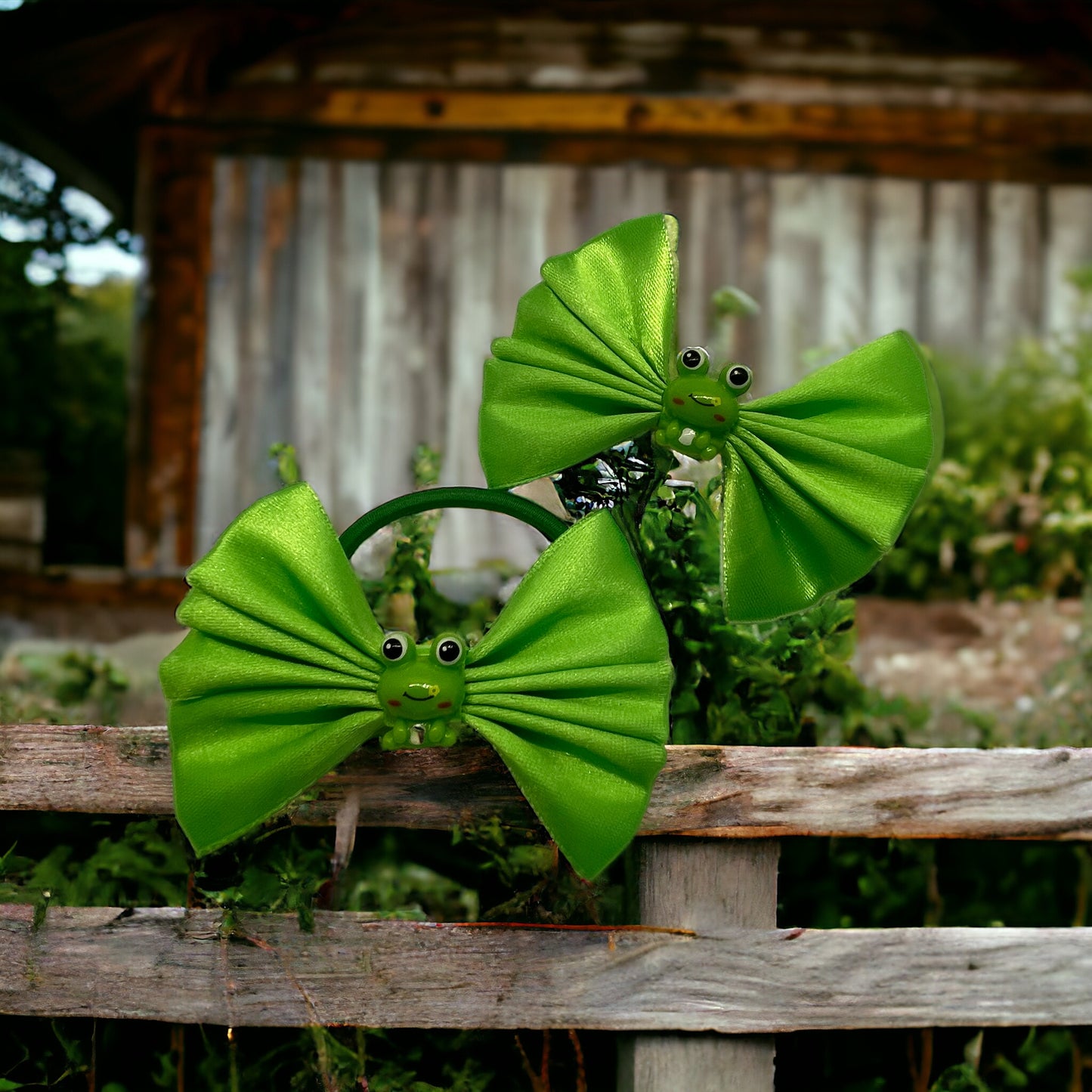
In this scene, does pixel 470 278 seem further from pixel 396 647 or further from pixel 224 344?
pixel 396 647

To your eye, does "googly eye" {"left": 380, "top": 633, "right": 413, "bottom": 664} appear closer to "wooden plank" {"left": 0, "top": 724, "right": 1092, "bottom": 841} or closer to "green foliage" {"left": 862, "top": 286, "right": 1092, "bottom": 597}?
"wooden plank" {"left": 0, "top": 724, "right": 1092, "bottom": 841}

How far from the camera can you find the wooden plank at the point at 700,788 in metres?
1.37

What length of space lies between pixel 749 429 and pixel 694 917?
66 centimetres

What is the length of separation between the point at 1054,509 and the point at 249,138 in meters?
3.54

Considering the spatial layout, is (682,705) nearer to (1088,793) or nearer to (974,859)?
(1088,793)

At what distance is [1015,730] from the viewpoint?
2.77 metres

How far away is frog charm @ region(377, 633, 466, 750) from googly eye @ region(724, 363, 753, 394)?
0.42 m

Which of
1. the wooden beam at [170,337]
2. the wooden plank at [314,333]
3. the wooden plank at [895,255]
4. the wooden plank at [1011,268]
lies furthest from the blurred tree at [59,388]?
the wooden plank at [1011,268]

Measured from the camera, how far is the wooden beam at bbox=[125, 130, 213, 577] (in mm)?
4273

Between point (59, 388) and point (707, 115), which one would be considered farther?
point (59, 388)

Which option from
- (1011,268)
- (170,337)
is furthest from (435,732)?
(1011,268)

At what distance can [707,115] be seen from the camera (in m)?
4.37

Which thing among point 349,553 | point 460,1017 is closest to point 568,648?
point 349,553

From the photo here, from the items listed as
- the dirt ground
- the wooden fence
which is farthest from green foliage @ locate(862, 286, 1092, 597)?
the wooden fence
